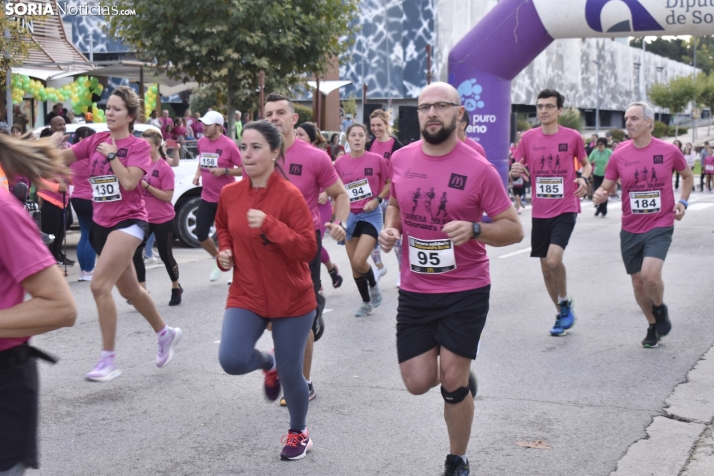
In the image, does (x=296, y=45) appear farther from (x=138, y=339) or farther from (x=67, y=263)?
(x=138, y=339)

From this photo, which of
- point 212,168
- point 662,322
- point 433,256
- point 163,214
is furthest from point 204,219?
point 433,256

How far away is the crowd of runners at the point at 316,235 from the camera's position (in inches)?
101

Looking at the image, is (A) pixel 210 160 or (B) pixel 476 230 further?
(A) pixel 210 160

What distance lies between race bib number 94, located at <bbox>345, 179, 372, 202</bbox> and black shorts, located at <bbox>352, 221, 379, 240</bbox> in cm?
24

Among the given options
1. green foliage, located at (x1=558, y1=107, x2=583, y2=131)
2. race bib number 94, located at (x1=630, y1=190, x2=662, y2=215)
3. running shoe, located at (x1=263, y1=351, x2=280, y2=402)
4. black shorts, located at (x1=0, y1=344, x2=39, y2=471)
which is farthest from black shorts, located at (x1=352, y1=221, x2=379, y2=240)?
green foliage, located at (x1=558, y1=107, x2=583, y2=131)

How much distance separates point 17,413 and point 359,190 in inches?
253

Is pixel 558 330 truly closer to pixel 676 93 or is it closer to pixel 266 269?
pixel 266 269

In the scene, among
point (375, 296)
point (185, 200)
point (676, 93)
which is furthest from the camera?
point (676, 93)

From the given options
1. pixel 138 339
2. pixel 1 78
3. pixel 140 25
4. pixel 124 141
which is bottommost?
pixel 138 339

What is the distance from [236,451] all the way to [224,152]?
19.6 feet

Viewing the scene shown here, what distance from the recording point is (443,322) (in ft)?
13.8

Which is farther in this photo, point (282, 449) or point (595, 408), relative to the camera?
point (595, 408)

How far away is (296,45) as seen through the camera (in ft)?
65.1

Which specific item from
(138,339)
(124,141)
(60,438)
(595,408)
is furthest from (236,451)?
(138,339)
